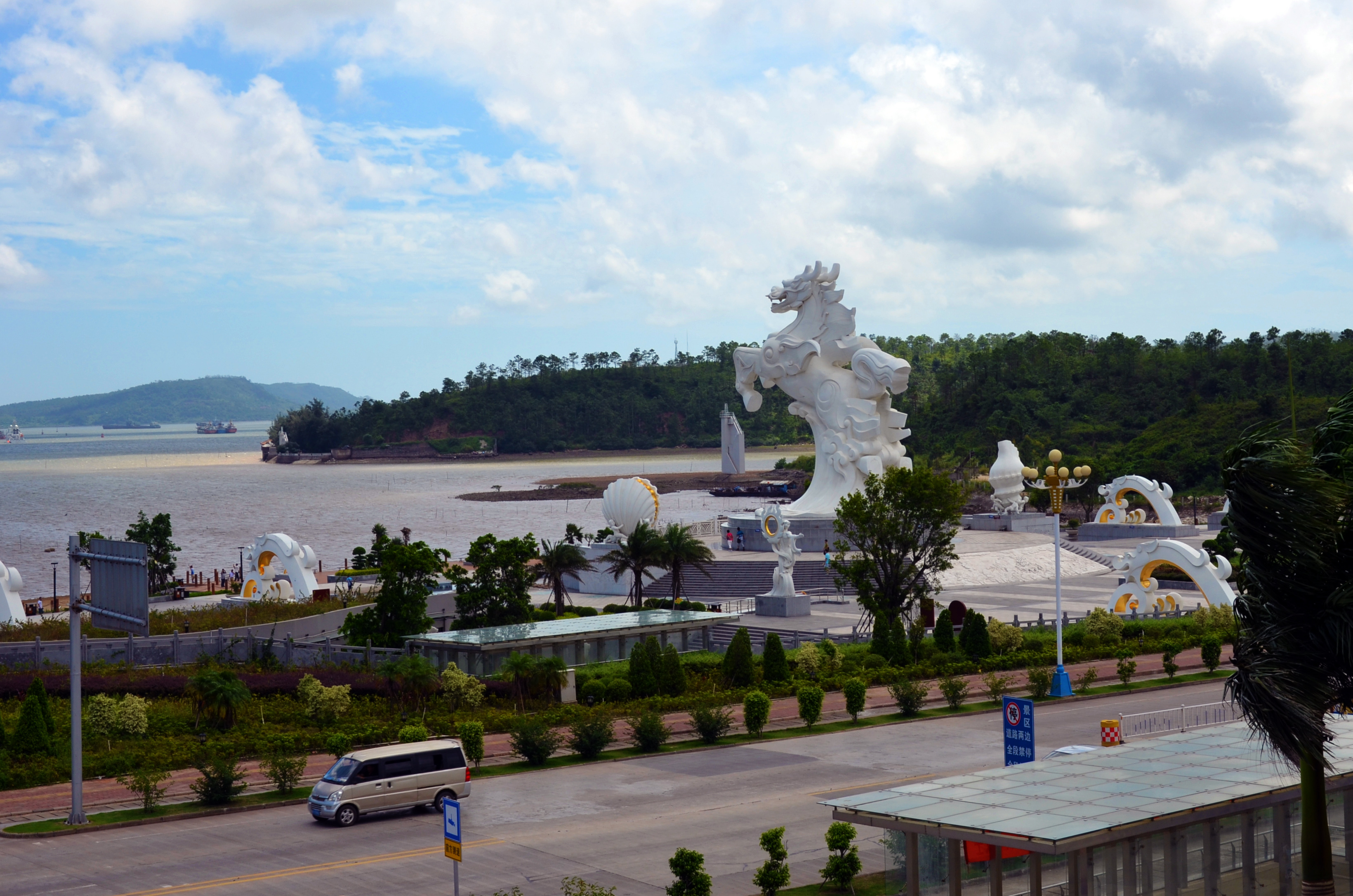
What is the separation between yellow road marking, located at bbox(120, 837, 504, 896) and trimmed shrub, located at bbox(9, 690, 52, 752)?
9.32 meters

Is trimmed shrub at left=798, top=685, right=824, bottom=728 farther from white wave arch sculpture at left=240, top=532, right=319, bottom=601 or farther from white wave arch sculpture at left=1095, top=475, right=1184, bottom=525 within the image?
white wave arch sculpture at left=1095, top=475, right=1184, bottom=525

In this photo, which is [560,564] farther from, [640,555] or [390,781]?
[390,781]

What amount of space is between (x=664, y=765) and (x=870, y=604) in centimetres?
1418

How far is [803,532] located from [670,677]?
87.3ft

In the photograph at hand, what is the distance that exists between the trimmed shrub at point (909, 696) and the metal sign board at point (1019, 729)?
9580mm

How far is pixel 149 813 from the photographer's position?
74.1 ft

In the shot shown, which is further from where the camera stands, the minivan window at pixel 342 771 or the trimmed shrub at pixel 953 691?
the trimmed shrub at pixel 953 691

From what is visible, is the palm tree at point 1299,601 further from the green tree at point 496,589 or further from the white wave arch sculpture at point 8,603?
the white wave arch sculpture at point 8,603

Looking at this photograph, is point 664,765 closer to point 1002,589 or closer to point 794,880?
point 794,880

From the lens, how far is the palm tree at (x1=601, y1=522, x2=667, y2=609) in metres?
47.6

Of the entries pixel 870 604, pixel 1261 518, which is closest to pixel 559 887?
pixel 1261 518

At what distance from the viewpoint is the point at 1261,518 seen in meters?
13.6

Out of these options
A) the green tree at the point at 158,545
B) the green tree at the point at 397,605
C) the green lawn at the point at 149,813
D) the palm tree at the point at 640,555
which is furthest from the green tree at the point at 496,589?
the green tree at the point at 158,545

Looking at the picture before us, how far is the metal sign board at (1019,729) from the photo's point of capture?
67.4 ft
